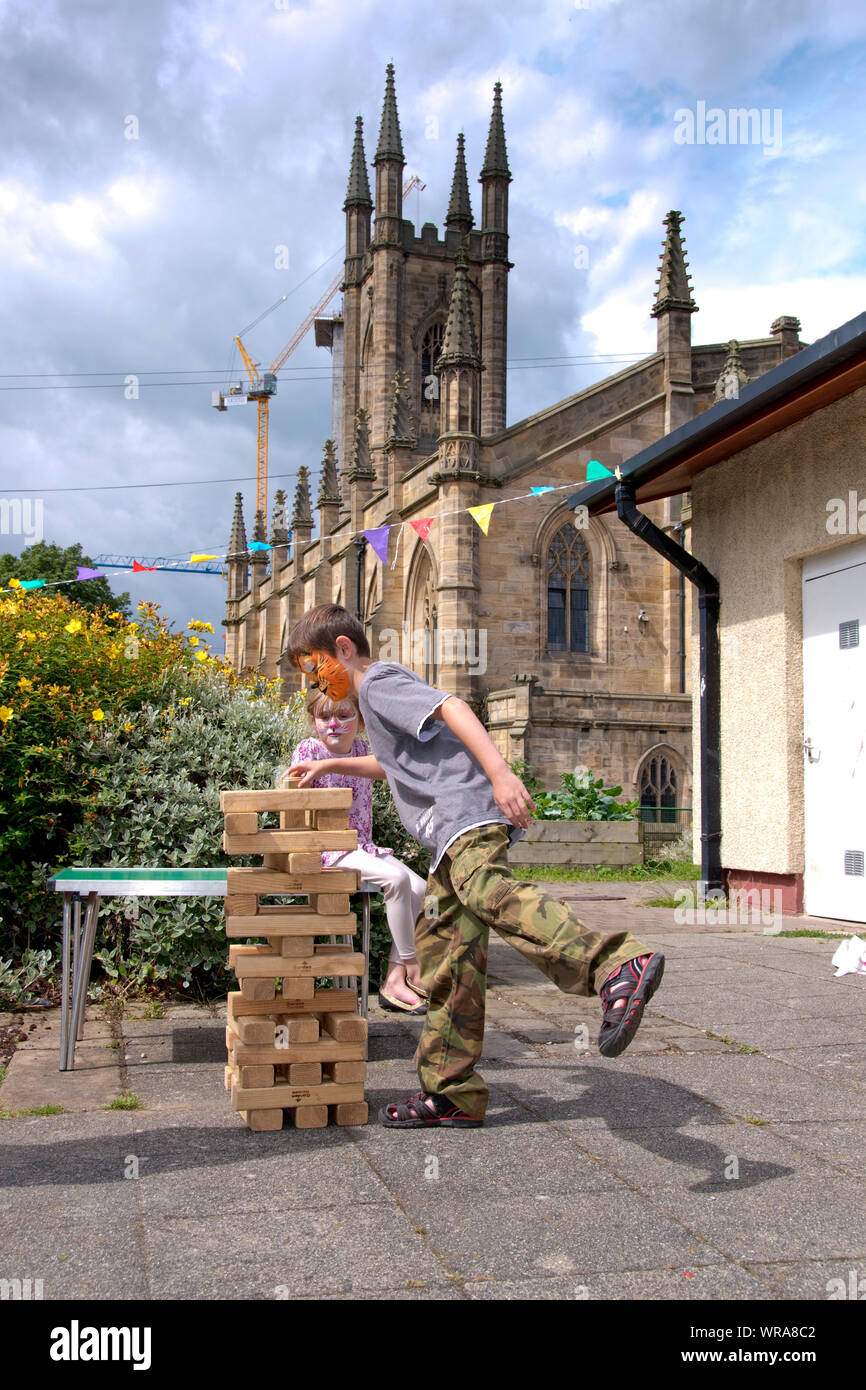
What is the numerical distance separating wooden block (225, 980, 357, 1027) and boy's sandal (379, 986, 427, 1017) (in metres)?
1.51

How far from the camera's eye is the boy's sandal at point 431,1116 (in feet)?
12.2

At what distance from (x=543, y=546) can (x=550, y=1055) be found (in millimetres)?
21209

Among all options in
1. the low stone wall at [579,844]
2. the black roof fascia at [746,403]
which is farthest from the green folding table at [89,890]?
the low stone wall at [579,844]

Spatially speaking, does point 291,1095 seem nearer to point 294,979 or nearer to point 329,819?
point 294,979

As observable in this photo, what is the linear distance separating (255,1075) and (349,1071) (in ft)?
1.04

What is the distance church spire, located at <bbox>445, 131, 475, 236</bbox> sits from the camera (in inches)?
1921

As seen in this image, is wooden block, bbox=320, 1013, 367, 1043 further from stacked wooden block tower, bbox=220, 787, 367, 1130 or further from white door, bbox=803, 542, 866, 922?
white door, bbox=803, 542, 866, 922

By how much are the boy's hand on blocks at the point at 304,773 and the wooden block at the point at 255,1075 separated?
1108 mm

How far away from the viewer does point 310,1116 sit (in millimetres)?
3795

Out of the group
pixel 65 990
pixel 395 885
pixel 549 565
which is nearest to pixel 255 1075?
pixel 65 990

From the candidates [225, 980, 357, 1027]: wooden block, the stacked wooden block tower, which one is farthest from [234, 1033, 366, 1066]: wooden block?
[225, 980, 357, 1027]: wooden block
